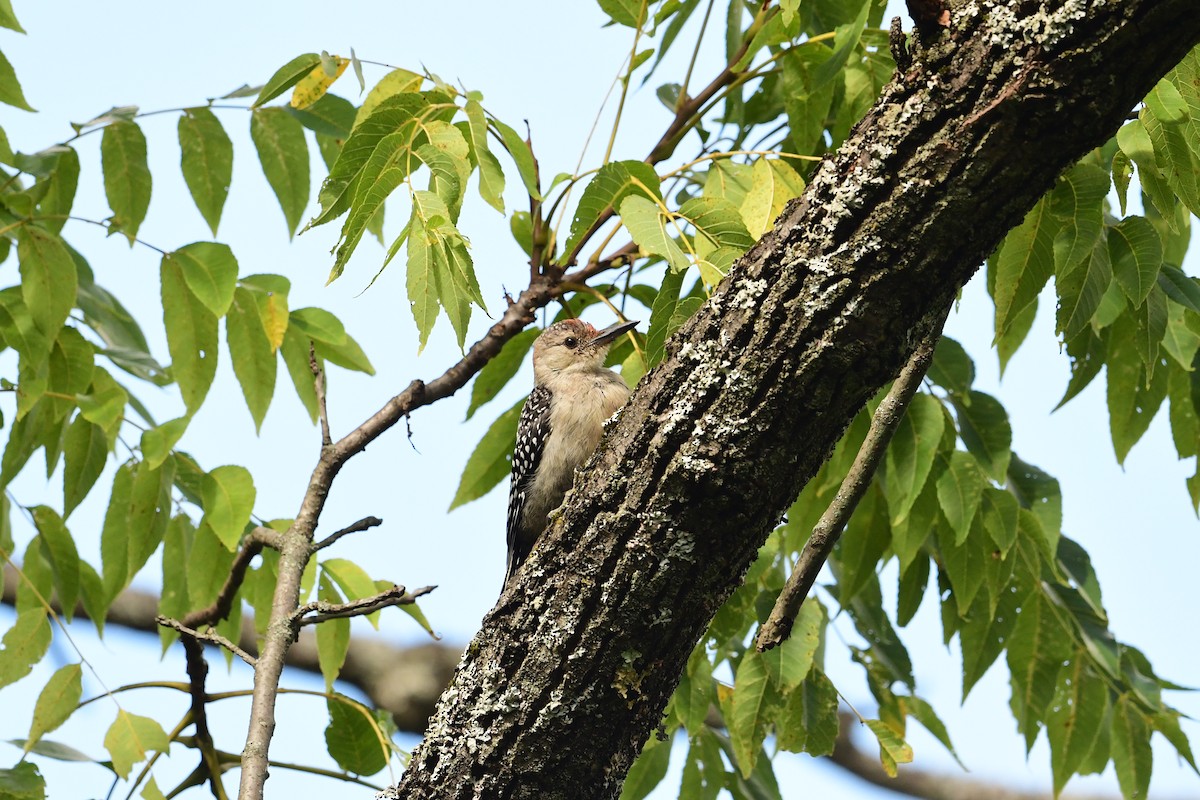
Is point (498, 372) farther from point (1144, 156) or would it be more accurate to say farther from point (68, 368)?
point (1144, 156)

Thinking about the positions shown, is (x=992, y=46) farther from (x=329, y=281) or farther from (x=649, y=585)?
(x=329, y=281)

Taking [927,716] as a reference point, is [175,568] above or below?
above

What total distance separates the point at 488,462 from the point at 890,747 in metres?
1.97

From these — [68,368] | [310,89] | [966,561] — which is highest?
[310,89]

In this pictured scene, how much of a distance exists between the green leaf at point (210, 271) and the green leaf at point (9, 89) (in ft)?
2.40

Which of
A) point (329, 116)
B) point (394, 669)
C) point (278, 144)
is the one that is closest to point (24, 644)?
point (278, 144)

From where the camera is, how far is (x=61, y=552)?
4.68 m

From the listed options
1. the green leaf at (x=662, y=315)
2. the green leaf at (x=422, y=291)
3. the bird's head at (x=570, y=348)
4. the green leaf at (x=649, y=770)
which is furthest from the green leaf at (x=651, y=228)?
the bird's head at (x=570, y=348)

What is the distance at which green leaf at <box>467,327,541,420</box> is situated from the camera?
4.84m

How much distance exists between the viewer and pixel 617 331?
6.36m

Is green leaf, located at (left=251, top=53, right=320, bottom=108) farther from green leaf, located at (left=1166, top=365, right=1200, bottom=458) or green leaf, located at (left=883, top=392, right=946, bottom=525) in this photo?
green leaf, located at (left=1166, top=365, right=1200, bottom=458)

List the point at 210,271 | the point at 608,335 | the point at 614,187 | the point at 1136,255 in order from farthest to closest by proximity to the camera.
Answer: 1. the point at 608,335
2. the point at 210,271
3. the point at 614,187
4. the point at 1136,255

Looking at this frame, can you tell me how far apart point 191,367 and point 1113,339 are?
11.2ft

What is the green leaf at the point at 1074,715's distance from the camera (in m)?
4.84
